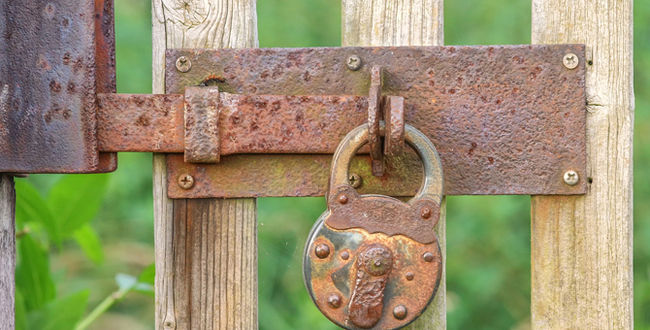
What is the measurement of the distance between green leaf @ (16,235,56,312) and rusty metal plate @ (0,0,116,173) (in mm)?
367

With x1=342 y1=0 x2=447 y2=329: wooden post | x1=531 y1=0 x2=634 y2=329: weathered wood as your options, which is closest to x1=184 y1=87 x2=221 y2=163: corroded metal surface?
x1=342 y1=0 x2=447 y2=329: wooden post

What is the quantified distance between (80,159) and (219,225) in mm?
216

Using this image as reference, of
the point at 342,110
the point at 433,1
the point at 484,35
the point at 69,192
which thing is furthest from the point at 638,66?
the point at 69,192

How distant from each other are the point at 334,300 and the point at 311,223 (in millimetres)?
1313

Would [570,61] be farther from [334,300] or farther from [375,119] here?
[334,300]

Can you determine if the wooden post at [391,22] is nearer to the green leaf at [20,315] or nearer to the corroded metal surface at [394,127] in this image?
the corroded metal surface at [394,127]

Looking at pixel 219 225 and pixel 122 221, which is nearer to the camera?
pixel 219 225

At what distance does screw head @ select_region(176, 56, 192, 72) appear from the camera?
3.33 feet

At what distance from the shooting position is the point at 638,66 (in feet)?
7.12

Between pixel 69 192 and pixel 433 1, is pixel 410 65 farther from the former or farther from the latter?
pixel 69 192

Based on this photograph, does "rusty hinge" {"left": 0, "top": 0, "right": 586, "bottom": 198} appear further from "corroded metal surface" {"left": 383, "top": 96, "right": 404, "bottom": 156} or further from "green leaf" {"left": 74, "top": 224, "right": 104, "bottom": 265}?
"green leaf" {"left": 74, "top": 224, "right": 104, "bottom": 265}

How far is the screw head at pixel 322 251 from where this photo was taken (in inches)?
34.7

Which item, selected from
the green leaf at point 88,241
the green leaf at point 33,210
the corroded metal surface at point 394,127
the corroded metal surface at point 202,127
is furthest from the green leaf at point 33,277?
the corroded metal surface at point 394,127

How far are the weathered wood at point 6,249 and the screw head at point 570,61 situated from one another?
2.63 feet
